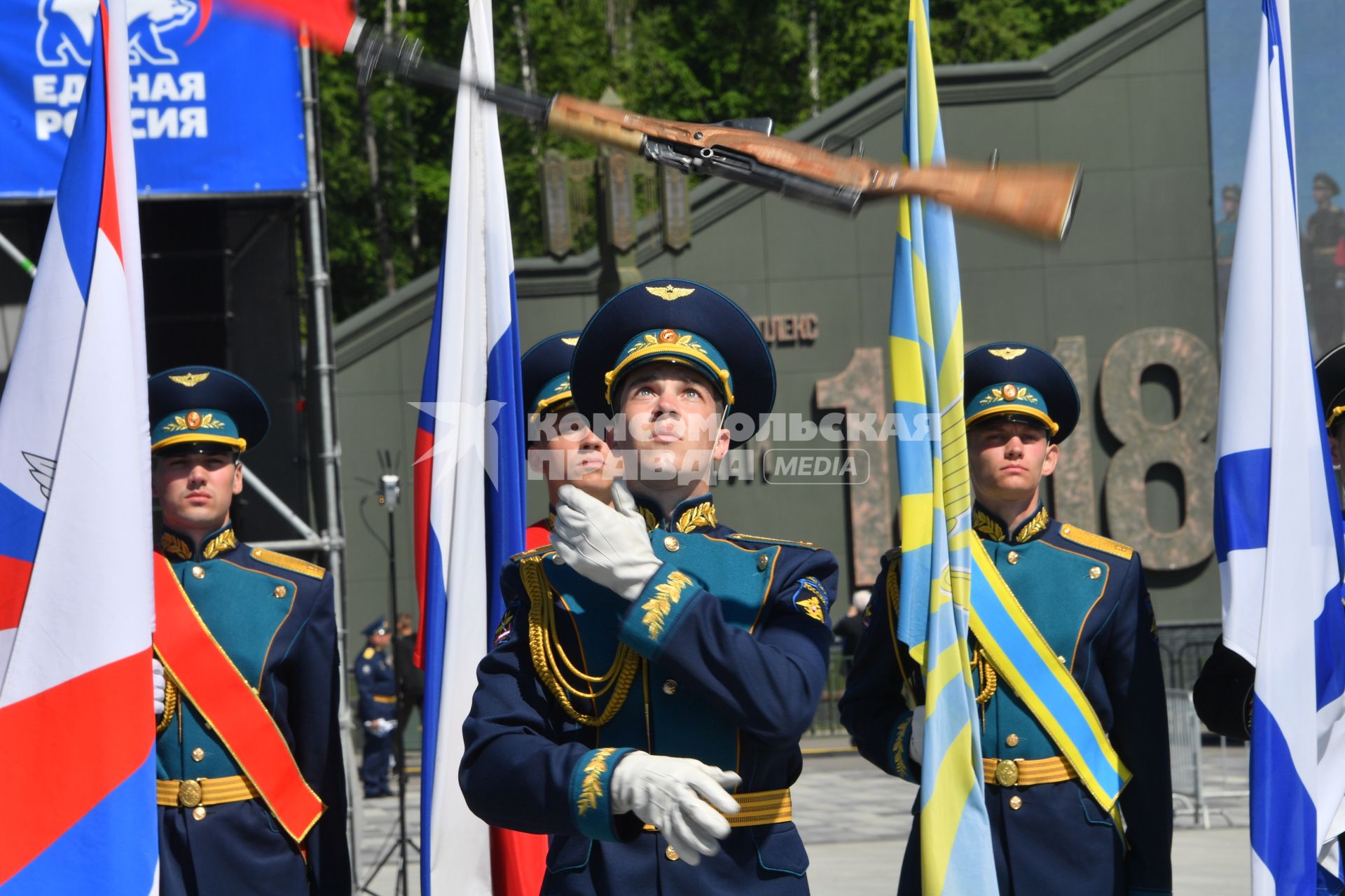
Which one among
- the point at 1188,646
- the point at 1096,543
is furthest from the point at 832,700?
the point at 1096,543

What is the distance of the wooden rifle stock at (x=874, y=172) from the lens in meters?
2.94

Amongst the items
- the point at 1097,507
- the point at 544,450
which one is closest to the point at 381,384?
the point at 1097,507

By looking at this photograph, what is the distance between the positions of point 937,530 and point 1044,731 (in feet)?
2.16

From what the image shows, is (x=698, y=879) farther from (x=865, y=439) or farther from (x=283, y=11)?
(x=865, y=439)

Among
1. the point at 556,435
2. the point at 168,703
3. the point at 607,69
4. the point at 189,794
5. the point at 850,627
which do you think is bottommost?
the point at 850,627

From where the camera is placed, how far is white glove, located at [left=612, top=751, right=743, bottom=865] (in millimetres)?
2527

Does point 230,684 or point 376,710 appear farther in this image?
point 376,710

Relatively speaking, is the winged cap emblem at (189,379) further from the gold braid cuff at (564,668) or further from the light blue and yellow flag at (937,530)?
the gold braid cuff at (564,668)

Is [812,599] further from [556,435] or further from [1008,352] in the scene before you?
[556,435]

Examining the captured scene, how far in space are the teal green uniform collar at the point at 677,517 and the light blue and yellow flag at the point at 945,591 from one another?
3.36ft

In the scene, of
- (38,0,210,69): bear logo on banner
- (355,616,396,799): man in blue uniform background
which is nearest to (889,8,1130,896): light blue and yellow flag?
(38,0,210,69): bear logo on banner

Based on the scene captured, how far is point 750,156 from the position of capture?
3299mm

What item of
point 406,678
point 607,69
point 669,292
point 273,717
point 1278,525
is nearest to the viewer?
point 669,292

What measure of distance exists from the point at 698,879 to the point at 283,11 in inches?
71.4
